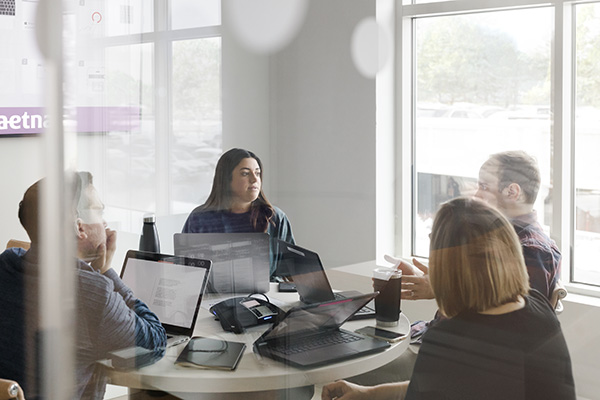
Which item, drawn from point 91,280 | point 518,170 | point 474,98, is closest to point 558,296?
point 518,170

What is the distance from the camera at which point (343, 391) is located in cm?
94

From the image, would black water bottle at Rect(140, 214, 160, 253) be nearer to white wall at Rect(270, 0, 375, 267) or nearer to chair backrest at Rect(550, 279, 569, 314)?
white wall at Rect(270, 0, 375, 267)

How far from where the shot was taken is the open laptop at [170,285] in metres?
1.11

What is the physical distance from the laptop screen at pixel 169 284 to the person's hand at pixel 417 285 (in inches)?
15.7

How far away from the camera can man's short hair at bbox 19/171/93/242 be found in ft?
4.30

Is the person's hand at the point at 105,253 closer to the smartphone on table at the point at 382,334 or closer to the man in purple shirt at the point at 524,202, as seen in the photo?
the smartphone on table at the point at 382,334

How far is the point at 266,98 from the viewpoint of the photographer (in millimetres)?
997

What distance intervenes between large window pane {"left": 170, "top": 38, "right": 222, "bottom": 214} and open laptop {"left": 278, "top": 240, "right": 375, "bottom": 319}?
230 mm

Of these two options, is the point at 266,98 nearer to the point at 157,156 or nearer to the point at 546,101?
the point at 157,156

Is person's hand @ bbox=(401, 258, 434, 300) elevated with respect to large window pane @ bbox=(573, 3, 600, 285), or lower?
lower

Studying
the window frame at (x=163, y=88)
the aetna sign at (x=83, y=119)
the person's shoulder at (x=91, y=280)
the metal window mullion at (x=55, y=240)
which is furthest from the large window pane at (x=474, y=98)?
the metal window mullion at (x=55, y=240)

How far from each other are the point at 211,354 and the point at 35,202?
608 mm

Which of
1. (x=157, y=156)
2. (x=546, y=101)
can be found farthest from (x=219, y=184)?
(x=546, y=101)

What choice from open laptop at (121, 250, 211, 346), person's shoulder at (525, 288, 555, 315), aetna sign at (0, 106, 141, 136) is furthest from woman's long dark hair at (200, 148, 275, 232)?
person's shoulder at (525, 288, 555, 315)
